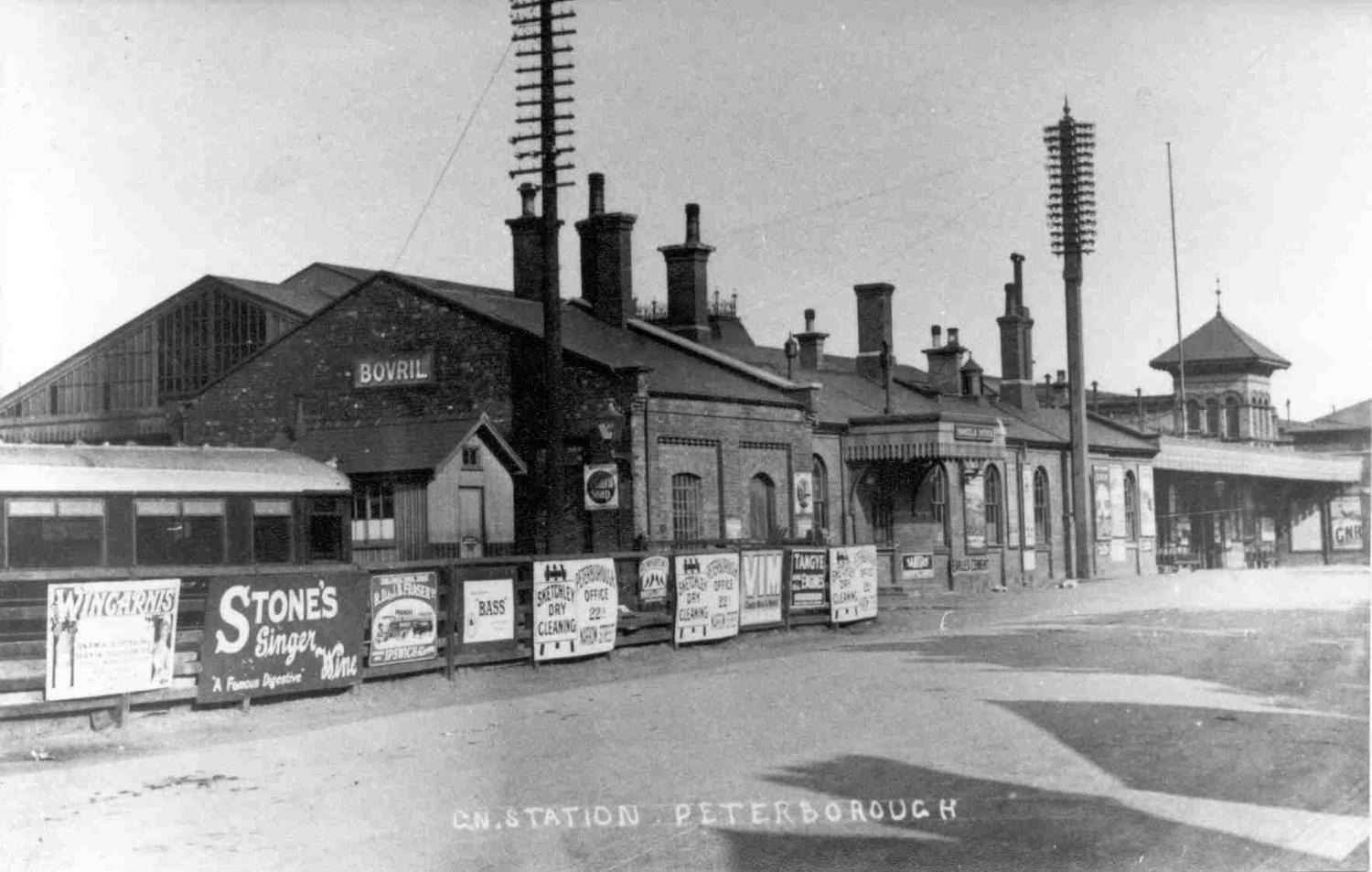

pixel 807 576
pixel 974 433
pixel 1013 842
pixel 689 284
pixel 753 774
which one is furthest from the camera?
pixel 974 433

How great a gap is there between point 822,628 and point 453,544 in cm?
824

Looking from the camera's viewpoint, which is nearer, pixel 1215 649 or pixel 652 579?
pixel 1215 649

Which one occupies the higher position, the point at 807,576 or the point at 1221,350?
the point at 1221,350

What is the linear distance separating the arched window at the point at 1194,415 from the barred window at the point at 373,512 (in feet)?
178

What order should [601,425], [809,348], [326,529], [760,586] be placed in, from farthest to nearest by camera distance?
[809,348], [601,425], [326,529], [760,586]

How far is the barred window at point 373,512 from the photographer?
1137 inches

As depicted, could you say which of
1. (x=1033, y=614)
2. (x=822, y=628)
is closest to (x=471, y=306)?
(x=822, y=628)

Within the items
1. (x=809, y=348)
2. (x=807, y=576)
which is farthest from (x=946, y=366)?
(x=807, y=576)

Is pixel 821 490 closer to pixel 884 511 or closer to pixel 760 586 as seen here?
pixel 884 511

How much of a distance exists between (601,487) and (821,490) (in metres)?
9.55

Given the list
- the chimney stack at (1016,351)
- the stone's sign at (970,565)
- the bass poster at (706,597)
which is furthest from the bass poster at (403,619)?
the chimney stack at (1016,351)

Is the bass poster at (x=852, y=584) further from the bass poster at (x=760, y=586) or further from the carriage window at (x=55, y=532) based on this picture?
the carriage window at (x=55, y=532)

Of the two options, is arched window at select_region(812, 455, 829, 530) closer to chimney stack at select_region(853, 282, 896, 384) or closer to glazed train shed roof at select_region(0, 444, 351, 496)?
chimney stack at select_region(853, 282, 896, 384)

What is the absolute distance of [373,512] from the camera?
29062mm
